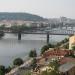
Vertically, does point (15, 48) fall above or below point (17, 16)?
above

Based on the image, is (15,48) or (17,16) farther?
(17,16)

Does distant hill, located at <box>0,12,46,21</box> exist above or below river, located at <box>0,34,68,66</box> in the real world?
below

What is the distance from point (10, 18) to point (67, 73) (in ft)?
174

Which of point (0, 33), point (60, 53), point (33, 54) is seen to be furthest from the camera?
point (0, 33)

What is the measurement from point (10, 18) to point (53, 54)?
1945 inches

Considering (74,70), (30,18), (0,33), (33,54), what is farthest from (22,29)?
(30,18)

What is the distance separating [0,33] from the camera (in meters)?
25.7

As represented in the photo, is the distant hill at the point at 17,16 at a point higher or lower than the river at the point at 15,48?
lower

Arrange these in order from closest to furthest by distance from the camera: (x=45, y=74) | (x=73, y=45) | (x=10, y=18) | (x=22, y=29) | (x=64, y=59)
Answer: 1. (x=45, y=74)
2. (x=64, y=59)
3. (x=73, y=45)
4. (x=22, y=29)
5. (x=10, y=18)

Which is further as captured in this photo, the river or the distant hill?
the distant hill

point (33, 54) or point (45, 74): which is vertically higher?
point (45, 74)

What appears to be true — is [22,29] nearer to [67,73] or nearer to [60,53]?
[60,53]

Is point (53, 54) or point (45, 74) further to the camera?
point (53, 54)

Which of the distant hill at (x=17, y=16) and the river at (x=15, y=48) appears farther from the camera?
the distant hill at (x=17, y=16)
